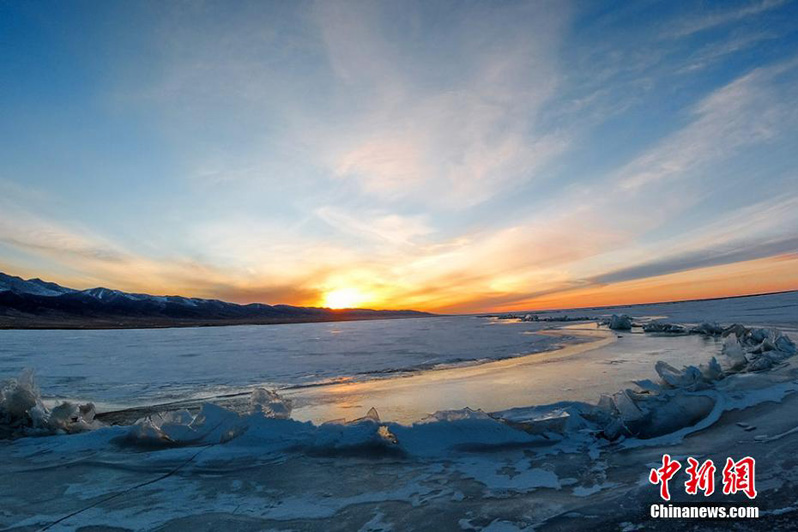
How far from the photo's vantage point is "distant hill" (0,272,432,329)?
7575 centimetres

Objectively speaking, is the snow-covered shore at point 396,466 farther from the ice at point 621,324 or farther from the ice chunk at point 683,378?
A: the ice at point 621,324

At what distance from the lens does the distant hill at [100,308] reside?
249 ft

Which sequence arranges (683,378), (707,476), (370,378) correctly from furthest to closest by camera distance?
(370,378) < (683,378) < (707,476)

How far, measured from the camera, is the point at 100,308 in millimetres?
100500

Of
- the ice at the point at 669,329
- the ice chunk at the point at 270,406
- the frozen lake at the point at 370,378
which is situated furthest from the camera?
the ice at the point at 669,329

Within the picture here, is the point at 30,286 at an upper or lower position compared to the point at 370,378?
upper

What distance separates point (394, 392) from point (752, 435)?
5.36 m

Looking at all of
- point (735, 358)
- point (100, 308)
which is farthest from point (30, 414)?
point (100, 308)

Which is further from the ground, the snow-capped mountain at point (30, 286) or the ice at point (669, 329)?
the snow-capped mountain at point (30, 286)

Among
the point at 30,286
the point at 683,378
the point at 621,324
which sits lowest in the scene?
the point at 621,324

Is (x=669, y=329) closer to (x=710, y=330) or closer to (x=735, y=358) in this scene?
(x=710, y=330)

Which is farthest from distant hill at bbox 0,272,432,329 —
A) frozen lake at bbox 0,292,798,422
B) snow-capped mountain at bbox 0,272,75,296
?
frozen lake at bbox 0,292,798,422

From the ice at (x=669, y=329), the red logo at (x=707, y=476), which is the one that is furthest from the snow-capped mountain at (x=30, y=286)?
the red logo at (x=707, y=476)

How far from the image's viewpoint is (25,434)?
4.91 metres
